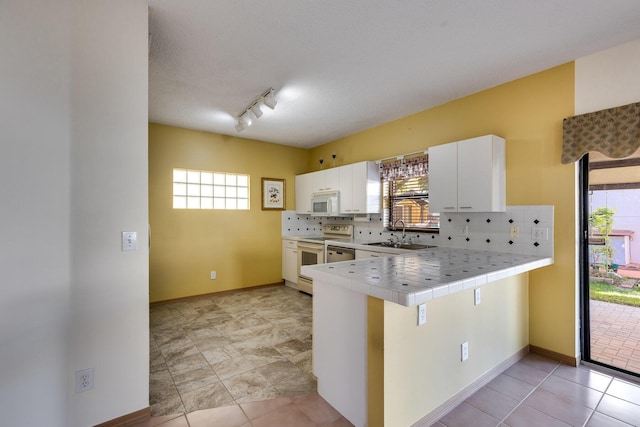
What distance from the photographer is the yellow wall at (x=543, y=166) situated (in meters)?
2.44

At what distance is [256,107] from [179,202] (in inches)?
A: 81.1

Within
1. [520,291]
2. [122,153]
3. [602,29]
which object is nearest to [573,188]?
[520,291]

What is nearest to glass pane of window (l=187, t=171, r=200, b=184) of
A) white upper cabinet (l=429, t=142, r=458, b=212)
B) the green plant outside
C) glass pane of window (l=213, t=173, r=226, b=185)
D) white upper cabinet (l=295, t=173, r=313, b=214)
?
glass pane of window (l=213, t=173, r=226, b=185)

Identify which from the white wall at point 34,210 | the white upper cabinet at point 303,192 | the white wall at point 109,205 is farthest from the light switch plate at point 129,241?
the white upper cabinet at point 303,192

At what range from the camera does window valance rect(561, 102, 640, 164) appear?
2.12m

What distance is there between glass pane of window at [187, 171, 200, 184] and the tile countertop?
3.24m

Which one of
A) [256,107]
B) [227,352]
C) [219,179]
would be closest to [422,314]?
[227,352]

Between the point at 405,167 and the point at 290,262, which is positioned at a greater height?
the point at 405,167

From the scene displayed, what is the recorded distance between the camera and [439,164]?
3.01 metres

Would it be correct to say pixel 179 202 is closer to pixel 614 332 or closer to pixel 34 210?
pixel 34 210

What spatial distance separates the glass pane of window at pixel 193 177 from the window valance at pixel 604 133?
4470mm

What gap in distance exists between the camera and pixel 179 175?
4.37 metres

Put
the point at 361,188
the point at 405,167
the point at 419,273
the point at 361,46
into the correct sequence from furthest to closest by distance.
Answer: the point at 361,188
the point at 405,167
the point at 361,46
the point at 419,273

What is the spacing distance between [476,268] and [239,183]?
392cm
